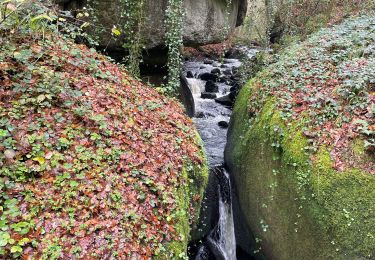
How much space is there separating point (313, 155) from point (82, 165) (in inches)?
153

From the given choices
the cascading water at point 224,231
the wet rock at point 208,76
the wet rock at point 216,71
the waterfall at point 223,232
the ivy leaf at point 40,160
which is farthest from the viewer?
A: the wet rock at point 216,71

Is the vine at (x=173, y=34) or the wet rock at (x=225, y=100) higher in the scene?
the vine at (x=173, y=34)

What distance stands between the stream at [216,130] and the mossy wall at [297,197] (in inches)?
28.7

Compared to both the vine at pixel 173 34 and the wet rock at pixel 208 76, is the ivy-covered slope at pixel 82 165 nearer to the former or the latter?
the vine at pixel 173 34

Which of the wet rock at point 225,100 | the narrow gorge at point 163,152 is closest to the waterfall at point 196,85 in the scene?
the wet rock at point 225,100

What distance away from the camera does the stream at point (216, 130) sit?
22.8 feet

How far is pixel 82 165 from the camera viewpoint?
3973 millimetres

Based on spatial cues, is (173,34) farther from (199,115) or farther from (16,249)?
(16,249)

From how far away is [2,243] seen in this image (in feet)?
9.71

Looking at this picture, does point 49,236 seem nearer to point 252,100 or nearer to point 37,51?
point 37,51

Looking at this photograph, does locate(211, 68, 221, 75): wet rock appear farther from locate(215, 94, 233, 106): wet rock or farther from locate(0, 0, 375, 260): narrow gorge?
locate(0, 0, 375, 260): narrow gorge

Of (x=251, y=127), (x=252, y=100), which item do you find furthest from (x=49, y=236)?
(x=252, y=100)

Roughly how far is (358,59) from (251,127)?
9.49 ft

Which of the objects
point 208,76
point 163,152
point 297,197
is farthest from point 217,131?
point 163,152
